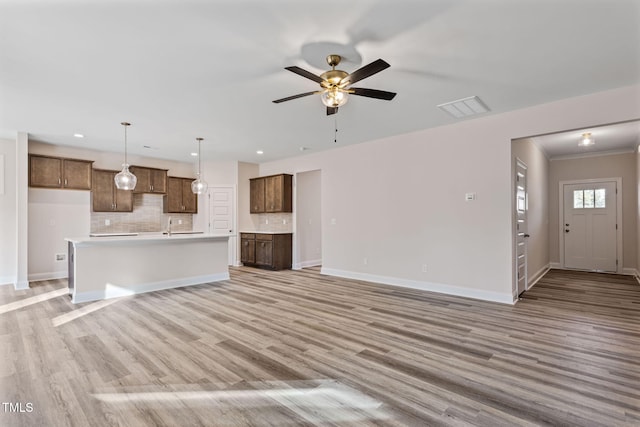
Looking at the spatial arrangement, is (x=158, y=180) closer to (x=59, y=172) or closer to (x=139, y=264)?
(x=59, y=172)

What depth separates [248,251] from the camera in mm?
8094

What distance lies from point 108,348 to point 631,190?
9.55 m

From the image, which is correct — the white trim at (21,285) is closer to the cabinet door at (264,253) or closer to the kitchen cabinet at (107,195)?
the kitchen cabinet at (107,195)

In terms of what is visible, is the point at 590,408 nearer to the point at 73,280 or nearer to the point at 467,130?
the point at 467,130

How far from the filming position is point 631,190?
22.1 feet

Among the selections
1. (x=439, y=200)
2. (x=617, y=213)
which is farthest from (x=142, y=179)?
(x=617, y=213)

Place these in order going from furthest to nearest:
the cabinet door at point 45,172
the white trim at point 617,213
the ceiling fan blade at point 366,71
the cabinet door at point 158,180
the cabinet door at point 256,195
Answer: the cabinet door at point 256,195 < the cabinet door at point 158,180 < the white trim at point 617,213 < the cabinet door at point 45,172 < the ceiling fan blade at point 366,71

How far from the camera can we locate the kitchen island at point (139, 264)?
15.3 feet

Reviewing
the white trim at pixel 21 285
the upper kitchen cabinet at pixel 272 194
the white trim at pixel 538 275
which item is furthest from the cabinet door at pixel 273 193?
the white trim at pixel 538 275

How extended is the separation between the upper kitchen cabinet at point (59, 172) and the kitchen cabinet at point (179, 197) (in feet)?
5.40

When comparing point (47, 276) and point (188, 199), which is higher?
point (188, 199)

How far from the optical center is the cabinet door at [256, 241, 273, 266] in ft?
24.8

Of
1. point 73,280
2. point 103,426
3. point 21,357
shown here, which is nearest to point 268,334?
point 103,426

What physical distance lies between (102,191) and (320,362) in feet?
21.2
